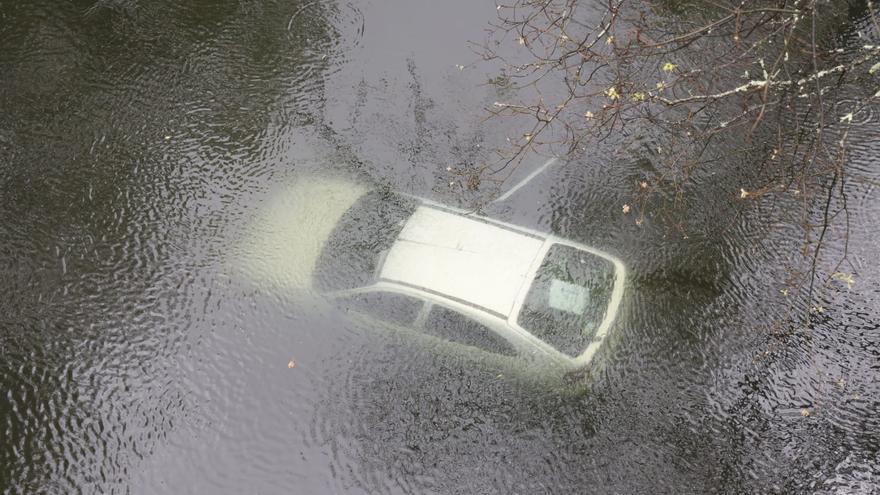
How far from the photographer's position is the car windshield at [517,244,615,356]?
535 centimetres

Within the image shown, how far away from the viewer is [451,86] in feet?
28.5

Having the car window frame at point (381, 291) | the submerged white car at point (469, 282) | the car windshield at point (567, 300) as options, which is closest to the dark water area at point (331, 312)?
the car window frame at point (381, 291)

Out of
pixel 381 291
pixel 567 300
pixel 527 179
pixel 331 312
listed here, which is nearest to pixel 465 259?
pixel 381 291

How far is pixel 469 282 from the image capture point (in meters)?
5.54

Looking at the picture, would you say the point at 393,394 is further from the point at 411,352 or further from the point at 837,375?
the point at 837,375

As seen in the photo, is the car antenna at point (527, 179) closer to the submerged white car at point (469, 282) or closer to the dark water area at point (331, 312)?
the dark water area at point (331, 312)

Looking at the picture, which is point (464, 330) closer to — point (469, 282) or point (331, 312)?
point (469, 282)

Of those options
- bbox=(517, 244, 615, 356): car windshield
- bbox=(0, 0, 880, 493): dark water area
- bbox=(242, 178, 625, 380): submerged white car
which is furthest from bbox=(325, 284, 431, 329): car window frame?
bbox=(517, 244, 615, 356): car windshield

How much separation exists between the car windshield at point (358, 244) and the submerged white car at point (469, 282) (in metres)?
0.01

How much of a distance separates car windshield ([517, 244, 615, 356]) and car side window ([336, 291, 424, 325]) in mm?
999

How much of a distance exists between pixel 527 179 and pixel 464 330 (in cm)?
278

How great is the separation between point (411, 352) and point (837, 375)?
4307mm

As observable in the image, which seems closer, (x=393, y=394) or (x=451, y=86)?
(x=393, y=394)

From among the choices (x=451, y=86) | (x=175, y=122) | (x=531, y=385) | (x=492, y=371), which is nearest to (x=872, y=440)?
(x=531, y=385)
